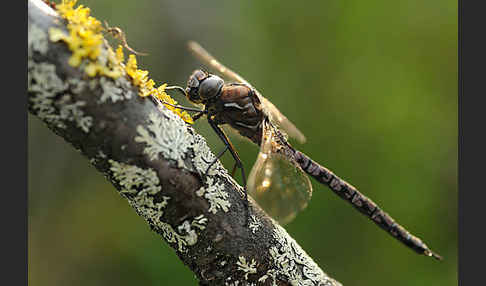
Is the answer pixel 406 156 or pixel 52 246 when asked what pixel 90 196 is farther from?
pixel 406 156

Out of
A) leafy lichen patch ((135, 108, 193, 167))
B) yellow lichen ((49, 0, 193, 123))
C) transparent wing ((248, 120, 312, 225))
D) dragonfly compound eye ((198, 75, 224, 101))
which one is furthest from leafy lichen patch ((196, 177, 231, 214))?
dragonfly compound eye ((198, 75, 224, 101))

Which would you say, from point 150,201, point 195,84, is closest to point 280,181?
point 195,84

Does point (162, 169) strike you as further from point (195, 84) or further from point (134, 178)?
point (195, 84)

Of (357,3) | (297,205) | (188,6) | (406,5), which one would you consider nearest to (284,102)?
(357,3)

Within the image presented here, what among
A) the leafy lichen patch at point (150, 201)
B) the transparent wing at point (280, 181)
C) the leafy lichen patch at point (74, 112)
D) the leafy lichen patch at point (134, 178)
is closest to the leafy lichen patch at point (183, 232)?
the leafy lichen patch at point (150, 201)

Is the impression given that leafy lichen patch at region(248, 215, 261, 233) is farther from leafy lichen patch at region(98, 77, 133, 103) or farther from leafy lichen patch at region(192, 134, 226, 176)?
leafy lichen patch at region(98, 77, 133, 103)

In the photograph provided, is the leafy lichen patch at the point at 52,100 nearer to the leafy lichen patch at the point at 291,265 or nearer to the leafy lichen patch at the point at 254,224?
the leafy lichen patch at the point at 254,224

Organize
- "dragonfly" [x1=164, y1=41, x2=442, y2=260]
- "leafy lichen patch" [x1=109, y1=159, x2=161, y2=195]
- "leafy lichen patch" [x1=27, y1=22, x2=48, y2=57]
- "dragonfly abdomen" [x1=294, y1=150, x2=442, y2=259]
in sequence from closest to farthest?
1. "leafy lichen patch" [x1=27, y1=22, x2=48, y2=57]
2. "leafy lichen patch" [x1=109, y1=159, x2=161, y2=195]
3. "dragonfly" [x1=164, y1=41, x2=442, y2=260]
4. "dragonfly abdomen" [x1=294, y1=150, x2=442, y2=259]
